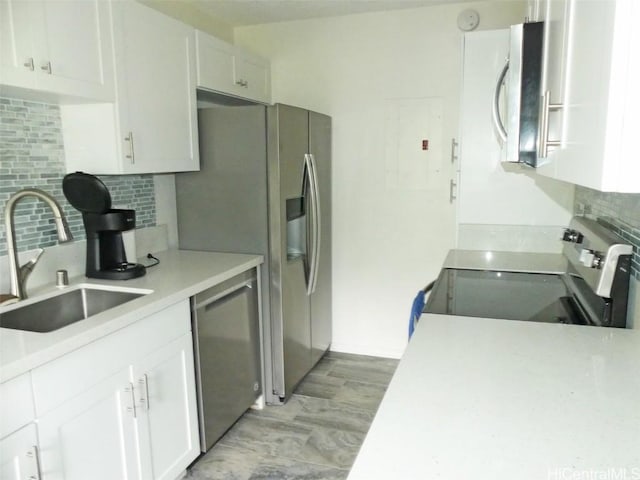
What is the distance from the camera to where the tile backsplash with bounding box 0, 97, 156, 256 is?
6.11 ft

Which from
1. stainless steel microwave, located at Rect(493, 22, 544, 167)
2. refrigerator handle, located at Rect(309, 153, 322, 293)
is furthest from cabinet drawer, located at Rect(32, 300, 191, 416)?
stainless steel microwave, located at Rect(493, 22, 544, 167)

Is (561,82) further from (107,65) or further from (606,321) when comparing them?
(107,65)

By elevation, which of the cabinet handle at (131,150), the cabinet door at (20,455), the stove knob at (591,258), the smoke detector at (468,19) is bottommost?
the cabinet door at (20,455)

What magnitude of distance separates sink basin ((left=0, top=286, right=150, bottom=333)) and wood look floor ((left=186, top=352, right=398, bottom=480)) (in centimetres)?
88

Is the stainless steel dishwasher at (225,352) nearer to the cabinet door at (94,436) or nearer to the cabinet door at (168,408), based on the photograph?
the cabinet door at (168,408)

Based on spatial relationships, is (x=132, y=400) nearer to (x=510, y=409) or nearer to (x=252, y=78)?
(x=510, y=409)

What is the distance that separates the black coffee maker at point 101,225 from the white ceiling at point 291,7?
1.54 metres

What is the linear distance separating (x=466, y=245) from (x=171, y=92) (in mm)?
1695

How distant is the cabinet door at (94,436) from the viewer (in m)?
1.40

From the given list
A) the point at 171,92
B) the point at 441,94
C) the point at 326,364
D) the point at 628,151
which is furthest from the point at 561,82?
the point at 326,364

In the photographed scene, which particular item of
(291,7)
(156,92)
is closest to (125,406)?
(156,92)

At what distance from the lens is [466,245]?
2.51m

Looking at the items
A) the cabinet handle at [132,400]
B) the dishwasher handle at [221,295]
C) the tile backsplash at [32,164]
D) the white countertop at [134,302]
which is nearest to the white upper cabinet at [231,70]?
the tile backsplash at [32,164]

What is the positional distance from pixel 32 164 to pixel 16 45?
54 centimetres
